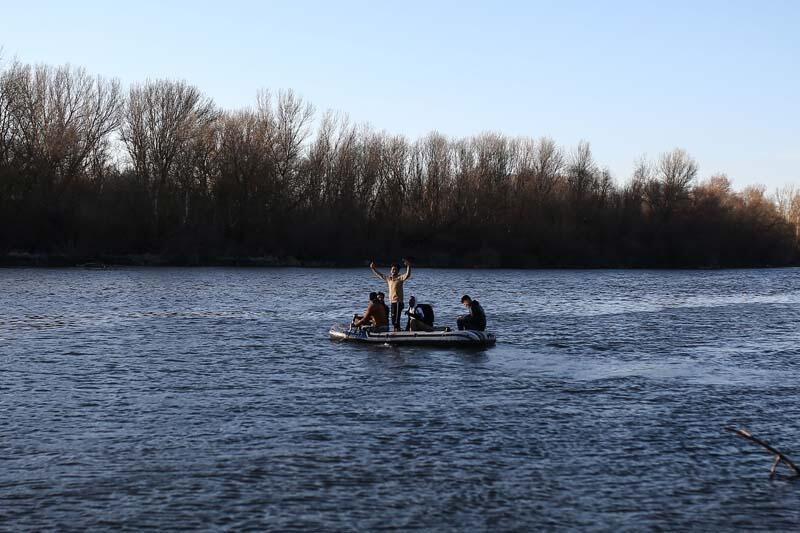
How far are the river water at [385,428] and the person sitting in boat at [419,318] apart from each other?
29.1 inches

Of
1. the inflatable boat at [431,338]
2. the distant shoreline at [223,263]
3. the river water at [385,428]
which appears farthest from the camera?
the distant shoreline at [223,263]

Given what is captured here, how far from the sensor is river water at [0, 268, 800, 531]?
11438mm

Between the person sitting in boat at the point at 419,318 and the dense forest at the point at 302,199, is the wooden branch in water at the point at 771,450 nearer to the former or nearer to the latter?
the person sitting in boat at the point at 419,318

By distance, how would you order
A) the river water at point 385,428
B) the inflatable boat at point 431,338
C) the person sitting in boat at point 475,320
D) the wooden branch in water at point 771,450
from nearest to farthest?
the wooden branch in water at point 771,450 → the river water at point 385,428 → the inflatable boat at point 431,338 → the person sitting in boat at point 475,320

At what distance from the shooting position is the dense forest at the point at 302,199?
77.2 meters

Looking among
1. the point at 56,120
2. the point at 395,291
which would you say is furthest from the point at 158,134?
the point at 395,291

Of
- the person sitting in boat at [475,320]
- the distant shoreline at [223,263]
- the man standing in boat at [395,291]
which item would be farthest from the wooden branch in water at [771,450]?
the distant shoreline at [223,263]

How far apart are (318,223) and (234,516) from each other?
251 feet

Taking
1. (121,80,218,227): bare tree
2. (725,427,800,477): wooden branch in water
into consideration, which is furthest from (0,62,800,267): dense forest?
(725,427,800,477): wooden branch in water

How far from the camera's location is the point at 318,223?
8700 centimetres

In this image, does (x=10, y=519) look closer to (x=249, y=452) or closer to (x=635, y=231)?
(x=249, y=452)

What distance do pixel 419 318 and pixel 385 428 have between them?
34.8 feet

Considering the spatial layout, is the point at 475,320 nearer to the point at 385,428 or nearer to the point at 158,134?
the point at 385,428

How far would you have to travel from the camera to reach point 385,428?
15.8 meters
